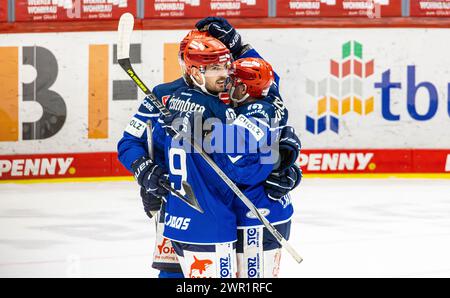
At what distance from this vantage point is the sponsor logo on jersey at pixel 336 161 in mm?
9344

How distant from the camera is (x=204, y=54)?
3.37 meters

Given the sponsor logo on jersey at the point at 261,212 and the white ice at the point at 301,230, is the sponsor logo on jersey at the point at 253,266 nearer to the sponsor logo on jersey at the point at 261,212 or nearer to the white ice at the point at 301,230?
the sponsor logo on jersey at the point at 261,212

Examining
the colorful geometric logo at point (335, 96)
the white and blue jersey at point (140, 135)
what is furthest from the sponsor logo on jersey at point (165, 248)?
the colorful geometric logo at point (335, 96)

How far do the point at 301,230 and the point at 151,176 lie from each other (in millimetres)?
3427

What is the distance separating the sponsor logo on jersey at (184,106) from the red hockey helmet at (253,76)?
0.17 meters

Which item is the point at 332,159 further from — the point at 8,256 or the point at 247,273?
the point at 247,273

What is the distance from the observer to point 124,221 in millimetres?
7195

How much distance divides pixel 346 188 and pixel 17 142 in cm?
290

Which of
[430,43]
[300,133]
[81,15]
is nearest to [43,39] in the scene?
[81,15]

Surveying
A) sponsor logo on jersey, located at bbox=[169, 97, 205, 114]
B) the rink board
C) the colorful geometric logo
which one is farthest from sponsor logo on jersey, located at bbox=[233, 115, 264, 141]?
the colorful geometric logo

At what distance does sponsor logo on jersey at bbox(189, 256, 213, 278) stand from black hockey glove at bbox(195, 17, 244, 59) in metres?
1.11

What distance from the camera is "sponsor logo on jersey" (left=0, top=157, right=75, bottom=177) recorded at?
909cm
